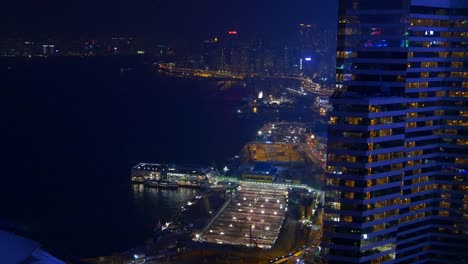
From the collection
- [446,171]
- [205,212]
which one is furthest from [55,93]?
[446,171]

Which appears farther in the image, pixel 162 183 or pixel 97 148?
pixel 97 148

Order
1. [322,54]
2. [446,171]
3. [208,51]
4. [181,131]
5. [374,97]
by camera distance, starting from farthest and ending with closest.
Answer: [208,51], [322,54], [181,131], [446,171], [374,97]

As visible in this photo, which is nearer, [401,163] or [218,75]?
[401,163]

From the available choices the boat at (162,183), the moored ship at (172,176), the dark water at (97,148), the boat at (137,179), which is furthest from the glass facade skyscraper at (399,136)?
the boat at (137,179)

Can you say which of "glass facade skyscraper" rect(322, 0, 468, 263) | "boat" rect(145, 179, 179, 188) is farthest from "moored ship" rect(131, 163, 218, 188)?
"glass facade skyscraper" rect(322, 0, 468, 263)

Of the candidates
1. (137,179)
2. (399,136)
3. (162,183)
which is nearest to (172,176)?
(162,183)

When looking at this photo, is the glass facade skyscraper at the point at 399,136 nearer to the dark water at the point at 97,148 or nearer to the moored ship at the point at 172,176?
the dark water at the point at 97,148

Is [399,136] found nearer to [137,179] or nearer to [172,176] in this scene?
[172,176]

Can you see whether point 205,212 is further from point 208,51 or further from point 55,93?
point 208,51
